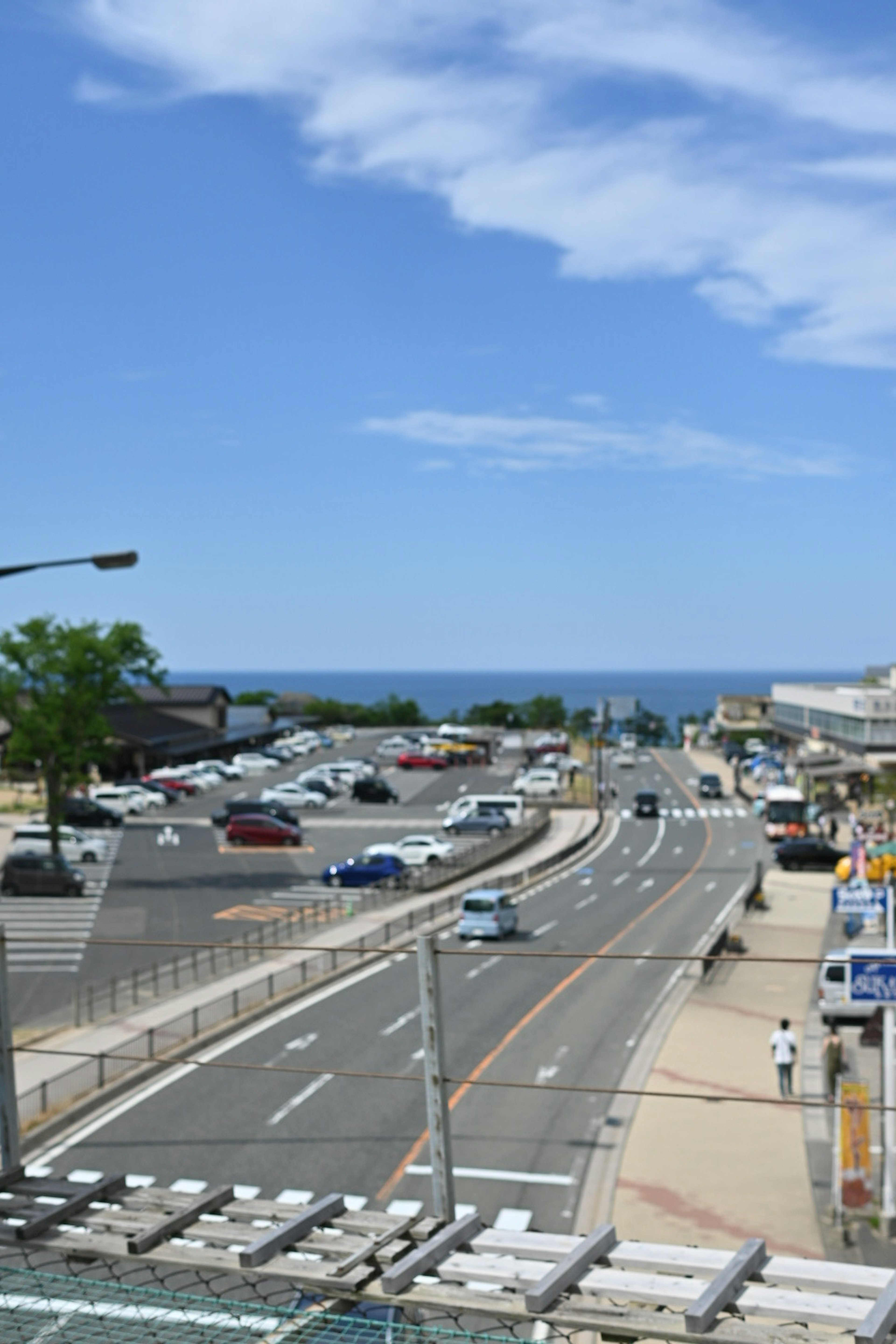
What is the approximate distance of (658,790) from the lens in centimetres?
9288

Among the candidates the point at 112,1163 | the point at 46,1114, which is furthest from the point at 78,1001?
the point at 112,1163

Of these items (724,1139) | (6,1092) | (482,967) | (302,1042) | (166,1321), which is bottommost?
(482,967)

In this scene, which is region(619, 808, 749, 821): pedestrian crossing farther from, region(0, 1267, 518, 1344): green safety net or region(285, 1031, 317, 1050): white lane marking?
region(0, 1267, 518, 1344): green safety net

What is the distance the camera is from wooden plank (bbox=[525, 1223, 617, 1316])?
4.53 meters

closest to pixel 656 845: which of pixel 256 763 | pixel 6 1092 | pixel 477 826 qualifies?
pixel 477 826

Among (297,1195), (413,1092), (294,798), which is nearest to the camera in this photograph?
(297,1195)

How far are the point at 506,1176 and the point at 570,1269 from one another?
15.3 meters

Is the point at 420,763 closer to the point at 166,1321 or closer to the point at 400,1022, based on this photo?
the point at 400,1022

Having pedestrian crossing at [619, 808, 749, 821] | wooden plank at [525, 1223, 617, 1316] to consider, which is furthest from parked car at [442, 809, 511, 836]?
wooden plank at [525, 1223, 617, 1316]

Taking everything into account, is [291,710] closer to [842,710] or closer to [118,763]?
[118,763]

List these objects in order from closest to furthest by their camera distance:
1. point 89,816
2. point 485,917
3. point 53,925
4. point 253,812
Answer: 1. point 485,917
2. point 53,925
3. point 253,812
4. point 89,816

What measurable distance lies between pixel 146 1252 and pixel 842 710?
106 m

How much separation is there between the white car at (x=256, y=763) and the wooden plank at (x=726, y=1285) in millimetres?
92074

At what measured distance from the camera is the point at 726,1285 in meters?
4.52
